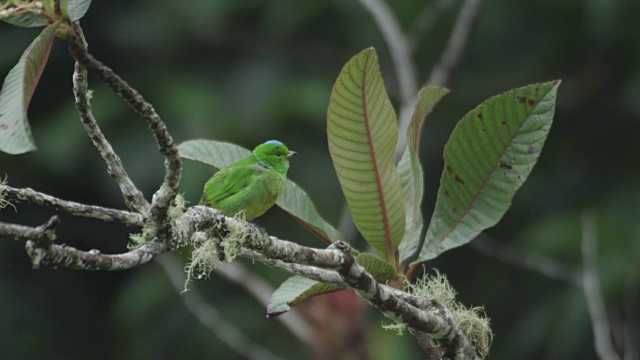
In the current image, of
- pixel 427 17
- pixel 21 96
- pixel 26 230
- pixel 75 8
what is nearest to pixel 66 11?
pixel 75 8

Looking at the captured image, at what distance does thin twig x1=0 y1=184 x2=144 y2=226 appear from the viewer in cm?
196

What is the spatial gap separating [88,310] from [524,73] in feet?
16.9

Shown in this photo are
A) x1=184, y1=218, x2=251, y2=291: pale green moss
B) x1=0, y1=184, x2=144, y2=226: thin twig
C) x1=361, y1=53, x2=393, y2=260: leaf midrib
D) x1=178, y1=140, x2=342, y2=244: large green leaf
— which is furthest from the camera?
x1=178, y1=140, x2=342, y2=244: large green leaf

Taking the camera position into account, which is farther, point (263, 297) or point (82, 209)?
point (263, 297)

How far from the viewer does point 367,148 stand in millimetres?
2480

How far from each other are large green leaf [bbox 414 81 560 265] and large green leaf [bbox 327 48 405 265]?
14 centimetres

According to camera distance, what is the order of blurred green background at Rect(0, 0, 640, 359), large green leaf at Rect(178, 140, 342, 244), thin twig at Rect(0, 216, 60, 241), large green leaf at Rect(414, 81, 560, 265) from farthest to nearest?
blurred green background at Rect(0, 0, 640, 359), large green leaf at Rect(178, 140, 342, 244), large green leaf at Rect(414, 81, 560, 265), thin twig at Rect(0, 216, 60, 241)

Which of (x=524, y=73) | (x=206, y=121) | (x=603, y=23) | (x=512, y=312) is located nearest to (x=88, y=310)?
(x=206, y=121)

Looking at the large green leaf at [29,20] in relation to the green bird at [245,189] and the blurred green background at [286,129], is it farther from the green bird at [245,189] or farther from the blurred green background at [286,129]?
the blurred green background at [286,129]

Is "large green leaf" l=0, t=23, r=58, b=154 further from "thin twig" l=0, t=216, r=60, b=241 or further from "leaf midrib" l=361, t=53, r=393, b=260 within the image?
"leaf midrib" l=361, t=53, r=393, b=260

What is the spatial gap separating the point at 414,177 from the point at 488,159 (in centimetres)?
22

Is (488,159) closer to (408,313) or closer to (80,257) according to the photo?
(408,313)

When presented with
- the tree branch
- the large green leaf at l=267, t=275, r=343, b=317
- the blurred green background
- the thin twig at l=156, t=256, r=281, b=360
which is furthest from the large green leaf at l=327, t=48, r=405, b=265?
the blurred green background

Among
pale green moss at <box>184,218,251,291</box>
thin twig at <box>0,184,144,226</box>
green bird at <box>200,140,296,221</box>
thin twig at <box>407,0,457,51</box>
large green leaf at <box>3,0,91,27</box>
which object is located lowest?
thin twig at <box>407,0,457,51</box>
